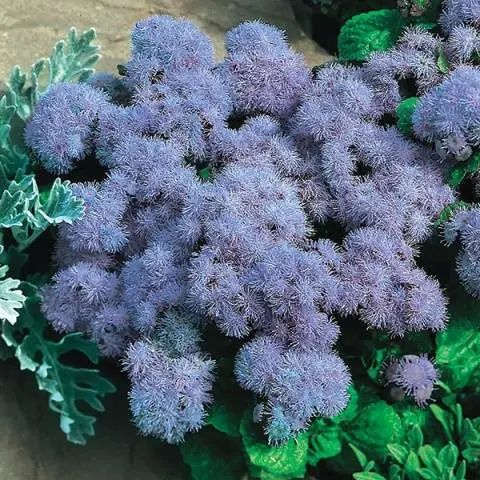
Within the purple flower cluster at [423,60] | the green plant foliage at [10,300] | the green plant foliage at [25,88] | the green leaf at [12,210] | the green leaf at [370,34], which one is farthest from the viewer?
the green leaf at [370,34]

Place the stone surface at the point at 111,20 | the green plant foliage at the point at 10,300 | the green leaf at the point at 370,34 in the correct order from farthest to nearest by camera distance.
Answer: the stone surface at the point at 111,20 < the green leaf at the point at 370,34 < the green plant foliage at the point at 10,300

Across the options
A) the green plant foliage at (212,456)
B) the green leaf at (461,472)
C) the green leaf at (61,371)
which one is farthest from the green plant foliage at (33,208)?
the green leaf at (461,472)

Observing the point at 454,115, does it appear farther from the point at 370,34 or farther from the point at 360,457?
the point at 360,457

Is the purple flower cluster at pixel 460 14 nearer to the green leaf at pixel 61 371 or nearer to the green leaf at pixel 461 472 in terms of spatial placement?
the green leaf at pixel 461 472

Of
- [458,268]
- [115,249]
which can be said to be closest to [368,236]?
[458,268]

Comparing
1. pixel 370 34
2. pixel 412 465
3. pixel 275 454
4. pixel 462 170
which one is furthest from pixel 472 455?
pixel 370 34

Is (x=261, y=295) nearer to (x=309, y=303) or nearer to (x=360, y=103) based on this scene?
(x=309, y=303)
